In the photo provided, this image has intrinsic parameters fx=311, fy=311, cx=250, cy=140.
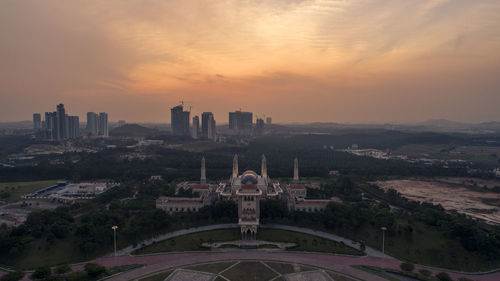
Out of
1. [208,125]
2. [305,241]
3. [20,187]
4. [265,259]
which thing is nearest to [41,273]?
[265,259]

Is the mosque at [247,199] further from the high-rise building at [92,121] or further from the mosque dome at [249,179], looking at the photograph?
the high-rise building at [92,121]

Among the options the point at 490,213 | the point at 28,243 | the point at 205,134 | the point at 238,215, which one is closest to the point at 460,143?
the point at 490,213

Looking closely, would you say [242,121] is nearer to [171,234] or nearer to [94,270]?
[171,234]

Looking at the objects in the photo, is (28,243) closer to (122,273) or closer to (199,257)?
(122,273)

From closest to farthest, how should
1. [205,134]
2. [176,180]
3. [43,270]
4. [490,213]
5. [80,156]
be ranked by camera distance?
[43,270], [490,213], [176,180], [80,156], [205,134]

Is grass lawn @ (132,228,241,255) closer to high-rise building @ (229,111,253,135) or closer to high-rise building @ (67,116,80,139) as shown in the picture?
high-rise building @ (67,116,80,139)
